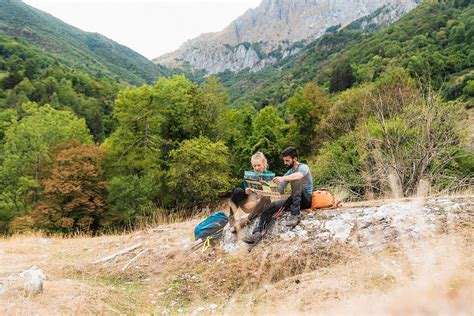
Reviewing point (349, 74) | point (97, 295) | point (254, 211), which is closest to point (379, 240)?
point (254, 211)

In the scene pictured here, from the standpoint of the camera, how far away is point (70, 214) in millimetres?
22422

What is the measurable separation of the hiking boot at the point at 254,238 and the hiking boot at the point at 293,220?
617 millimetres

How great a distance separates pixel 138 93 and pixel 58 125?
12.6m

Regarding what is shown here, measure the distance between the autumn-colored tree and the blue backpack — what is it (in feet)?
51.6

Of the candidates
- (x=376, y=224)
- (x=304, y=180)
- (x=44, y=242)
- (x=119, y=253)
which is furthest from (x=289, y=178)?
(x=44, y=242)

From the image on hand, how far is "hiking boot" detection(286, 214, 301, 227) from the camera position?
6.54m

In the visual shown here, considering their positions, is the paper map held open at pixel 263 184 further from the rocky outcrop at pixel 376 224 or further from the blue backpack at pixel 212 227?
the blue backpack at pixel 212 227

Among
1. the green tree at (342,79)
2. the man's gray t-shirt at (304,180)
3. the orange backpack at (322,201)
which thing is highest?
the green tree at (342,79)

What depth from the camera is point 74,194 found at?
73.0ft

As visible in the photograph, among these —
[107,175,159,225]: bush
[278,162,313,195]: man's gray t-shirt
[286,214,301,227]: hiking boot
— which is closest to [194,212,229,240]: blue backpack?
[286,214,301,227]: hiking boot

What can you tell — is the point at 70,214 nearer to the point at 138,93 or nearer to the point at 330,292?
the point at 138,93

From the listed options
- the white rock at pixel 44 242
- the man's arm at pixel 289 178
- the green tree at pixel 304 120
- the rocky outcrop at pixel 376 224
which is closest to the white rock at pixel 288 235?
the rocky outcrop at pixel 376 224

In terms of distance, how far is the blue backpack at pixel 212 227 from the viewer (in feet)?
24.8

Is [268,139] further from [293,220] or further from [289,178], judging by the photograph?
[289,178]
